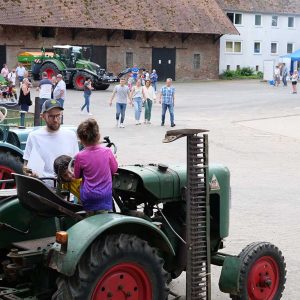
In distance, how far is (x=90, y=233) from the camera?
4.52m

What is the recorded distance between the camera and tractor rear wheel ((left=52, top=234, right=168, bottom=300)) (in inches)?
176

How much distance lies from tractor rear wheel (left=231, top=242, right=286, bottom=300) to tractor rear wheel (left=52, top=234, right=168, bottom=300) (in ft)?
3.11

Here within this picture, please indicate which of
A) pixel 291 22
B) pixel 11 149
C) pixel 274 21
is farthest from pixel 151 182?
pixel 291 22

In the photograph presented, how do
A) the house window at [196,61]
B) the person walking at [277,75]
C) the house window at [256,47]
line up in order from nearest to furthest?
the person walking at [277,75], the house window at [196,61], the house window at [256,47]

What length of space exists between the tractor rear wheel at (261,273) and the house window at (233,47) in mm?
51841

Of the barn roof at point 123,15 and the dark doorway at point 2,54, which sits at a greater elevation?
the barn roof at point 123,15

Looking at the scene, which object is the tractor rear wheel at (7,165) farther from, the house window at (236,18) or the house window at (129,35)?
the house window at (236,18)

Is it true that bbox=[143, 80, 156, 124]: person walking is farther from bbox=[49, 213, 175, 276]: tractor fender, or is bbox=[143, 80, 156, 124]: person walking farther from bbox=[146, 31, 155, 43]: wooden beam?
bbox=[146, 31, 155, 43]: wooden beam

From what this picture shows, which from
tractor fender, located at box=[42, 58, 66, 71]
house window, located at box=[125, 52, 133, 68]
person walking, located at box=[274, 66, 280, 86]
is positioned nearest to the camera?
tractor fender, located at box=[42, 58, 66, 71]

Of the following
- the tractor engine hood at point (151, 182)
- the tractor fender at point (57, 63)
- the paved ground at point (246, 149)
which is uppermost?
the tractor fender at point (57, 63)

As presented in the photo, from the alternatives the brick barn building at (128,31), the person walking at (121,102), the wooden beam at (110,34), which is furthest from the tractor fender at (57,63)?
the person walking at (121,102)

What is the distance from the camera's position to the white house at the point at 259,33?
188 ft

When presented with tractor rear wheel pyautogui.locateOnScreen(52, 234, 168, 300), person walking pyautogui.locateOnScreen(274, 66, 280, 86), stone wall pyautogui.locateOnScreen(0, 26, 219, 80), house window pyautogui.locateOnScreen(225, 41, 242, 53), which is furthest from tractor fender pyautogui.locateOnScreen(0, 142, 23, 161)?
house window pyautogui.locateOnScreen(225, 41, 242, 53)

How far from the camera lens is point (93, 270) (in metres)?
4.49
